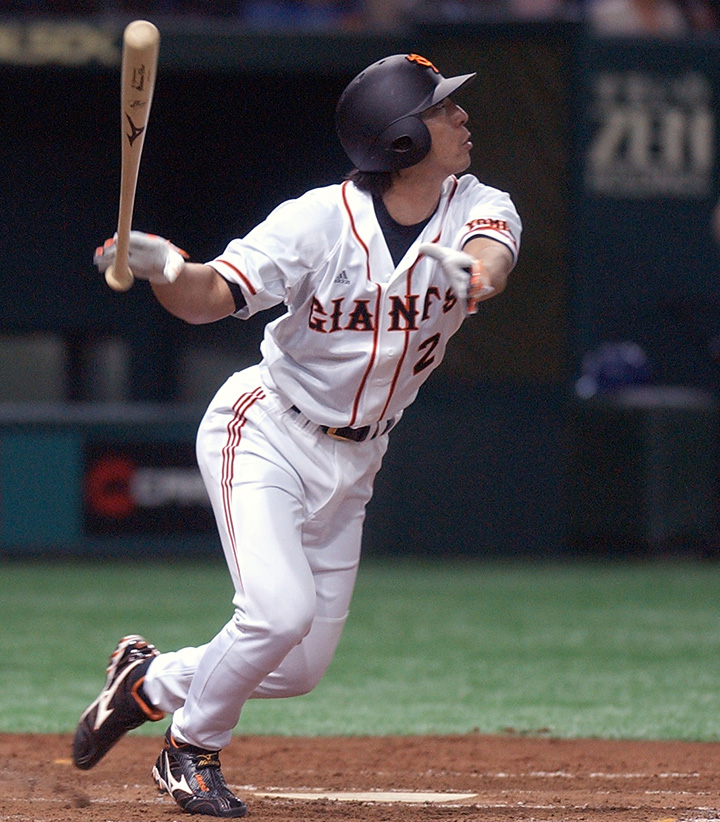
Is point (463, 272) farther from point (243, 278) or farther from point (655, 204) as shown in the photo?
point (655, 204)

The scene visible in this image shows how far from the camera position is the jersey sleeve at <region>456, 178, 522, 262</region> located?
3.25 metres

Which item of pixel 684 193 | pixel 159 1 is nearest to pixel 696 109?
pixel 684 193

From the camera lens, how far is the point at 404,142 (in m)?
3.27

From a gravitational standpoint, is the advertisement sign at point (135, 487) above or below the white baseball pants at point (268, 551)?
below

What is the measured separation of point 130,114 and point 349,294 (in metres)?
0.65

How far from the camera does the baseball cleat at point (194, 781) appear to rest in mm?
3203

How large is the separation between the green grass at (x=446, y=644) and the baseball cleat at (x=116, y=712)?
2.78 ft

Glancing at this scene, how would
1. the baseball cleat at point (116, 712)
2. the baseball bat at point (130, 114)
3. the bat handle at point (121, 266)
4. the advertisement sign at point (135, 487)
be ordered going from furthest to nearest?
the advertisement sign at point (135, 487) → the baseball cleat at point (116, 712) → the bat handle at point (121, 266) → the baseball bat at point (130, 114)

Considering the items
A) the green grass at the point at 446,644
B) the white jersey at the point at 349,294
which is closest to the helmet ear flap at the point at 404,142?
the white jersey at the point at 349,294

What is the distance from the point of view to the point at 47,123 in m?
10.0

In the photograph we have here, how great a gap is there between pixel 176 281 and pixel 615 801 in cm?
154

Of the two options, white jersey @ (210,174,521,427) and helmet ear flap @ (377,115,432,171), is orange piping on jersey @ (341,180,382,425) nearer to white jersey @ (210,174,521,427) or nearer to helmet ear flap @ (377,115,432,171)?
white jersey @ (210,174,521,427)

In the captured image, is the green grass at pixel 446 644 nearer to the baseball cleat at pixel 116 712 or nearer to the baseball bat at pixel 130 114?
the baseball cleat at pixel 116 712

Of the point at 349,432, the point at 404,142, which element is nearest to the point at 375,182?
the point at 404,142
